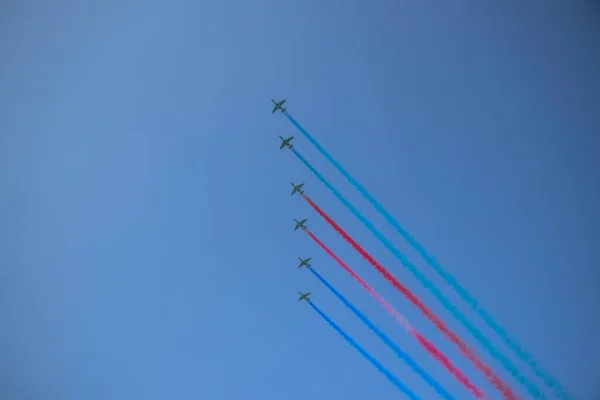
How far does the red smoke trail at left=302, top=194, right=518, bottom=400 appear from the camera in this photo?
2491 centimetres

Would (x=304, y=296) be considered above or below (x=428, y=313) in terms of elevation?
below

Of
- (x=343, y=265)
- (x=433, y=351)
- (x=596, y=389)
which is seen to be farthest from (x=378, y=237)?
(x=596, y=389)

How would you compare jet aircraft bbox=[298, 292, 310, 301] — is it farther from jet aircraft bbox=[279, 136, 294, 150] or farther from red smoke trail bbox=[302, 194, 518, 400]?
jet aircraft bbox=[279, 136, 294, 150]

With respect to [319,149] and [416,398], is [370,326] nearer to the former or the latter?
[416,398]

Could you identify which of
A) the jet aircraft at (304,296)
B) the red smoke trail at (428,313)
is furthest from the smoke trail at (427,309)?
the jet aircraft at (304,296)

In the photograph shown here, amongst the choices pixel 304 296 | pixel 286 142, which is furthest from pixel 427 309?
pixel 286 142

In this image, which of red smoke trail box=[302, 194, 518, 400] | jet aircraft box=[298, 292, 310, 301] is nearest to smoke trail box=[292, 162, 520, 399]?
red smoke trail box=[302, 194, 518, 400]

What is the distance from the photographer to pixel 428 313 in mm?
25547

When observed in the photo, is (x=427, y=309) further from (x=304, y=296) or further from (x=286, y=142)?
(x=286, y=142)

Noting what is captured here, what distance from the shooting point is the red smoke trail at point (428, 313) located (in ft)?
81.7

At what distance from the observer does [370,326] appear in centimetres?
2586

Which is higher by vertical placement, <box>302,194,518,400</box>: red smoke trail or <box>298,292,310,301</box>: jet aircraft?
<box>302,194,518,400</box>: red smoke trail

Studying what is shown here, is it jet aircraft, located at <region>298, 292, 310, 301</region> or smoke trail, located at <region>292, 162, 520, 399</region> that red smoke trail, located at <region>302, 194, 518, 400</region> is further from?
jet aircraft, located at <region>298, 292, 310, 301</region>

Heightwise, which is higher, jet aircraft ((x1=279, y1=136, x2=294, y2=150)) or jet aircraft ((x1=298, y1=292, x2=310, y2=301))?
jet aircraft ((x1=279, y1=136, x2=294, y2=150))
